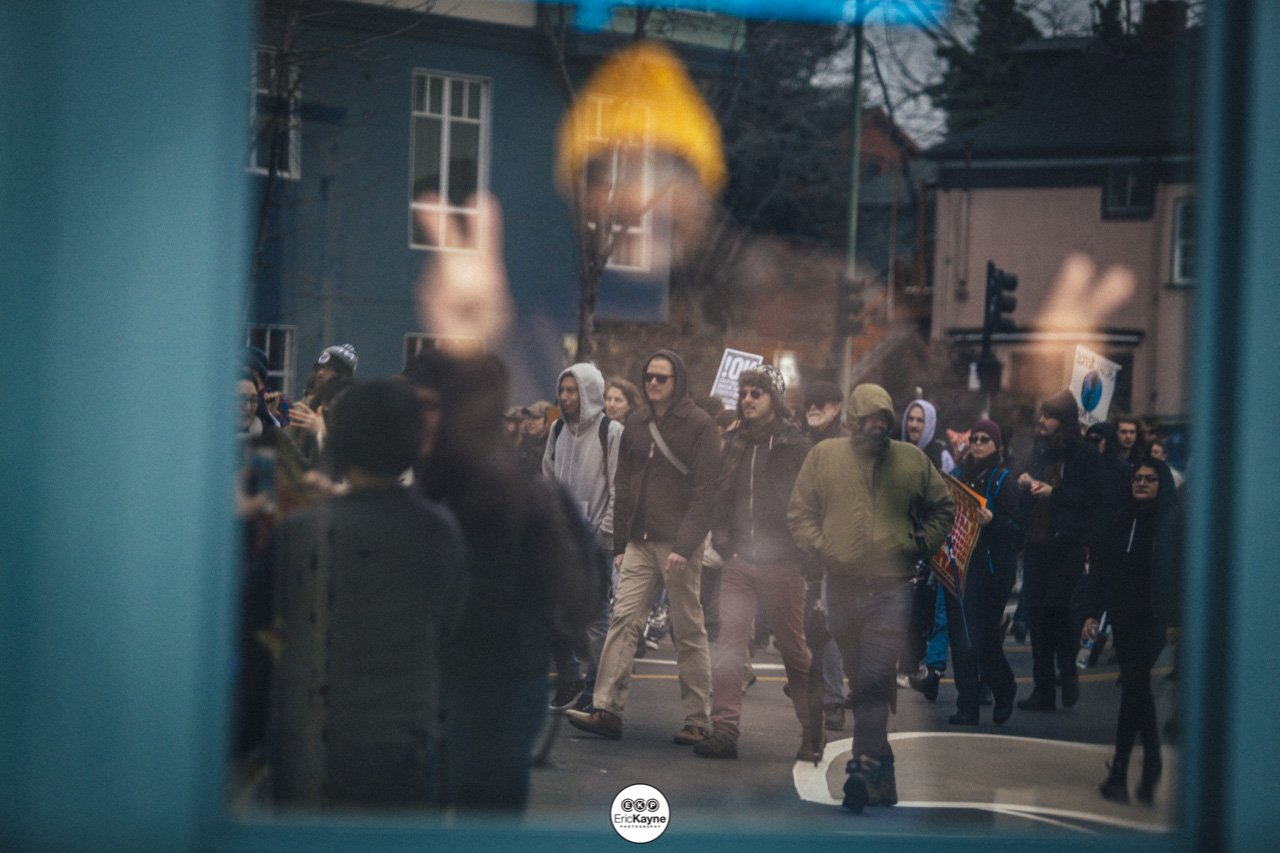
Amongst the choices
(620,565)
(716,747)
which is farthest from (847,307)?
(716,747)

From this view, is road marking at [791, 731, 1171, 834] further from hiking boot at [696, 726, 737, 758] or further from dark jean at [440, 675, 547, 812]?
dark jean at [440, 675, 547, 812]

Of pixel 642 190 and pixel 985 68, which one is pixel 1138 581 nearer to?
pixel 985 68

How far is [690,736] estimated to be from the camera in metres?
6.30

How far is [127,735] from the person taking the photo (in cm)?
200

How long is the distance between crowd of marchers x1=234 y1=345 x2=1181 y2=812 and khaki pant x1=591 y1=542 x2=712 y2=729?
2 cm

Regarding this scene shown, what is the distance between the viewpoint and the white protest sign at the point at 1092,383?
25.9 ft

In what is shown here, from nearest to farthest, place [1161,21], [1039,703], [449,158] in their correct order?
[1161,21] → [449,158] → [1039,703]

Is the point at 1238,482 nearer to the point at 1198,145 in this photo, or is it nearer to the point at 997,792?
the point at 1198,145

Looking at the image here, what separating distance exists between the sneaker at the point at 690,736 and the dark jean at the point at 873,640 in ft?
3.62

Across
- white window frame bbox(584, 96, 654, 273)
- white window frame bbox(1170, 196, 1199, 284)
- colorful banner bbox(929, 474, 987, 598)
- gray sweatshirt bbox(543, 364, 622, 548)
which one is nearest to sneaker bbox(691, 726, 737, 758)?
gray sweatshirt bbox(543, 364, 622, 548)

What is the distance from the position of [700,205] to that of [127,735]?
15348 millimetres

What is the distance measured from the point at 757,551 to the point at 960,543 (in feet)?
5.00

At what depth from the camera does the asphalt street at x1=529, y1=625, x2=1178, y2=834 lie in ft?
13.4

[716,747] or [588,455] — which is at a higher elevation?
[588,455]
